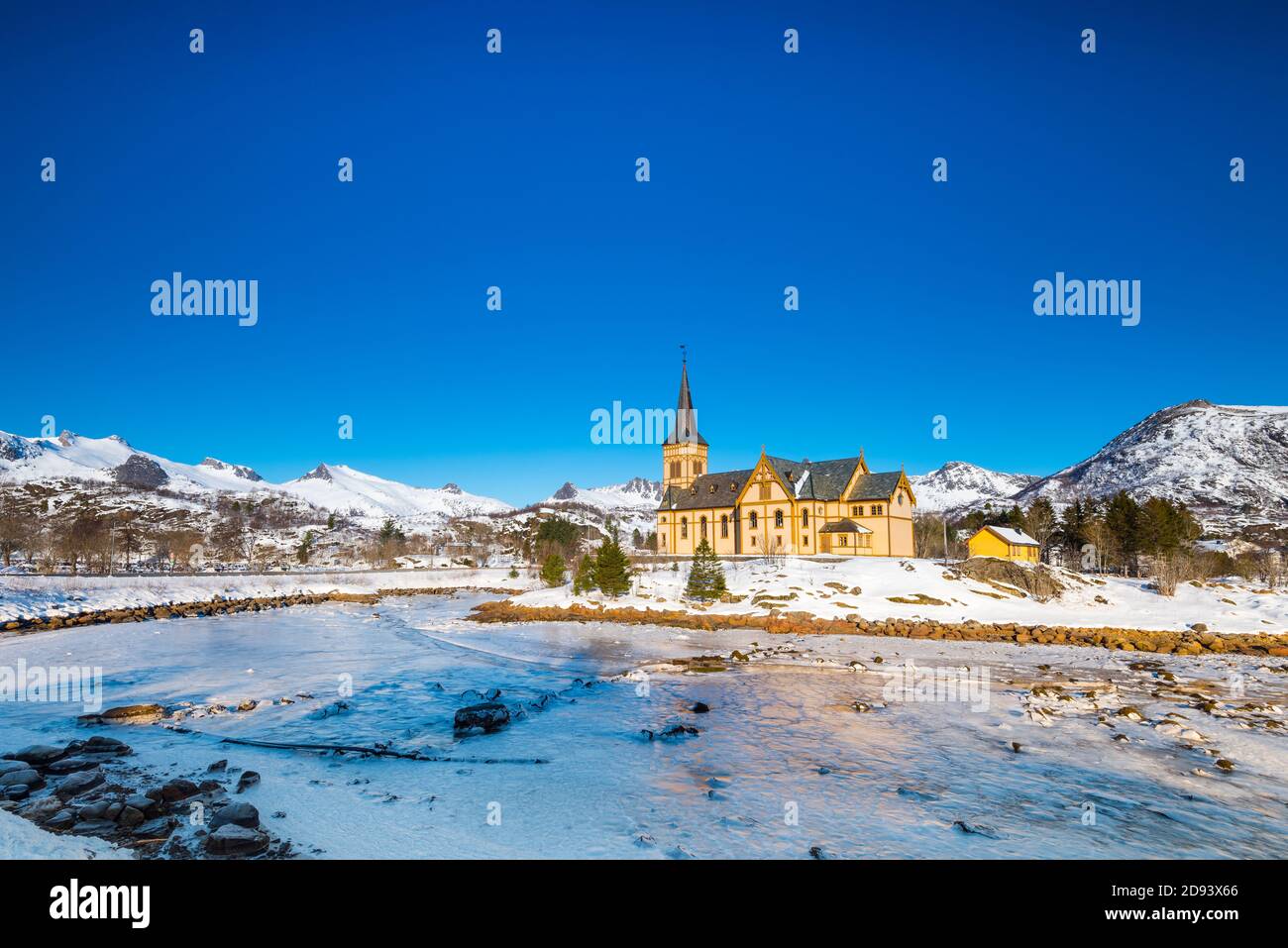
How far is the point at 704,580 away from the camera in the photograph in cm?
4981

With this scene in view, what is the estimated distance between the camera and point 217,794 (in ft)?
41.3

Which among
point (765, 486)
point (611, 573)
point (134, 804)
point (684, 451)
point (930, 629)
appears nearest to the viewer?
point (134, 804)

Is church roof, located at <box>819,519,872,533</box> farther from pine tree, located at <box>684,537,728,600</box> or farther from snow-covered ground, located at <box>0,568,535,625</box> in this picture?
snow-covered ground, located at <box>0,568,535,625</box>

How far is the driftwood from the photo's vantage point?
15.2 meters

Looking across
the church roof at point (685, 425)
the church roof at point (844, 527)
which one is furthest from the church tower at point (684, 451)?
the church roof at point (844, 527)

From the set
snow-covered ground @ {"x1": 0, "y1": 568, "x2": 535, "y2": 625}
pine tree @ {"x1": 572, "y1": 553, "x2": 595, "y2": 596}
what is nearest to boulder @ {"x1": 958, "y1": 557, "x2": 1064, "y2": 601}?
pine tree @ {"x1": 572, "y1": 553, "x2": 595, "y2": 596}

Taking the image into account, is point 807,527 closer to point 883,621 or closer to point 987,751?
point 883,621

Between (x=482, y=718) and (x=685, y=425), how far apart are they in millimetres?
70526

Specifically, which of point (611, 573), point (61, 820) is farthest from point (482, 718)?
point (611, 573)

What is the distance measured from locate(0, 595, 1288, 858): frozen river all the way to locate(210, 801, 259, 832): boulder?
0.34 metres

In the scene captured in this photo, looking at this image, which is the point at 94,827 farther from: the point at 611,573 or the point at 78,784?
the point at 611,573

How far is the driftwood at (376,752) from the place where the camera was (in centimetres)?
1520

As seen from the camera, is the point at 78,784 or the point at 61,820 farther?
the point at 78,784
